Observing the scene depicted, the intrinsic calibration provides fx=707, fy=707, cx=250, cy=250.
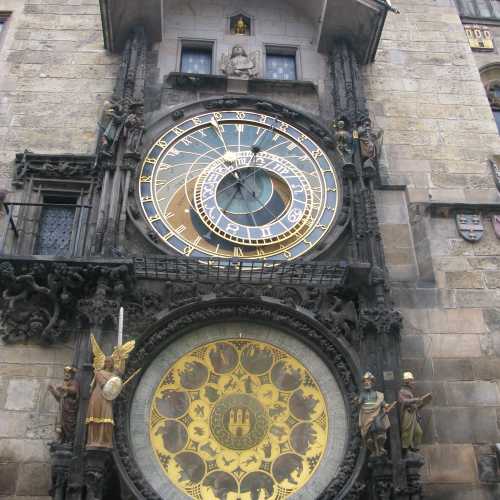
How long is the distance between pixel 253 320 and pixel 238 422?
148 cm

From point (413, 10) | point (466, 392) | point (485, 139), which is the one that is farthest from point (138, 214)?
point (413, 10)

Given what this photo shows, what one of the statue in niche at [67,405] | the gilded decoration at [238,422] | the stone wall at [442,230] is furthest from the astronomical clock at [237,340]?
the stone wall at [442,230]

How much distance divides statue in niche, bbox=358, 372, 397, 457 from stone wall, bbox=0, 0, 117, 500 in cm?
411

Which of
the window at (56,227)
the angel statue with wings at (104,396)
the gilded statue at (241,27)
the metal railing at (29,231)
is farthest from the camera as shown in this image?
the gilded statue at (241,27)

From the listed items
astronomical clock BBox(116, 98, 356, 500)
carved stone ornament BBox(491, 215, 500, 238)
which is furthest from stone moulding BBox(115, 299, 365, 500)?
carved stone ornament BBox(491, 215, 500, 238)

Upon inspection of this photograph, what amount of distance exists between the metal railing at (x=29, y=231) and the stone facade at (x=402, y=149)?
736 mm

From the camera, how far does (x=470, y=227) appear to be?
11953 mm

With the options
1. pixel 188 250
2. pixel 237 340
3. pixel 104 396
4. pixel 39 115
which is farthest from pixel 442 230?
pixel 39 115

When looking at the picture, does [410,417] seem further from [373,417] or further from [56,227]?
[56,227]

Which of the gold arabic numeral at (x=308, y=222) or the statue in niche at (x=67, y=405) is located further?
the gold arabic numeral at (x=308, y=222)

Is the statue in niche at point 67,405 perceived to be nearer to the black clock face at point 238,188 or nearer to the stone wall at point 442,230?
the black clock face at point 238,188

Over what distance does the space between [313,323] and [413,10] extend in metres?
8.57

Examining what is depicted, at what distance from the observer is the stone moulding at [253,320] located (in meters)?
8.87

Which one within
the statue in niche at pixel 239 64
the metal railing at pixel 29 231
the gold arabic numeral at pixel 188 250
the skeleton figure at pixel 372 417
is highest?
the statue in niche at pixel 239 64
